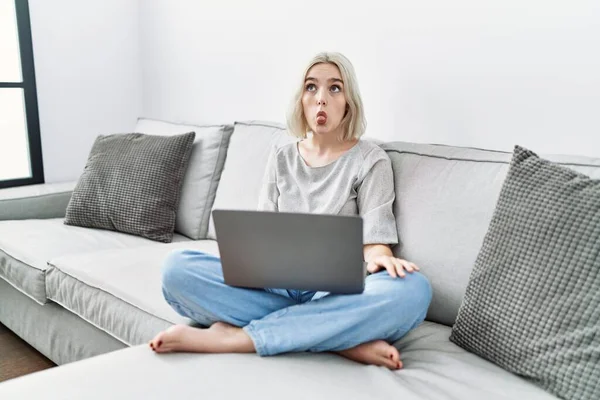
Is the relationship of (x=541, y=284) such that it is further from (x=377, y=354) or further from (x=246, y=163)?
(x=246, y=163)

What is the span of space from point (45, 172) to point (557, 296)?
2.72 metres

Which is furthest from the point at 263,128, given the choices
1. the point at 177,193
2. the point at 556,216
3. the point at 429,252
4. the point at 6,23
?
the point at 6,23

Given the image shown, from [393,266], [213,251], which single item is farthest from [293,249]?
[213,251]

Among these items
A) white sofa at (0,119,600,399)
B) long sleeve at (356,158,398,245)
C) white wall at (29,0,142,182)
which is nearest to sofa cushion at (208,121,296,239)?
white sofa at (0,119,600,399)

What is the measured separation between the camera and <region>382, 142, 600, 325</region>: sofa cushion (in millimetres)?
1480

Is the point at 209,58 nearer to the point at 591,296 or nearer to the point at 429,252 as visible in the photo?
the point at 429,252

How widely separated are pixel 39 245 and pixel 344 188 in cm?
115

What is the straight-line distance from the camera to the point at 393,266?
137 cm

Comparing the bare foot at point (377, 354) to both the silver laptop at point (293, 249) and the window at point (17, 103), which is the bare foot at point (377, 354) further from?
the window at point (17, 103)

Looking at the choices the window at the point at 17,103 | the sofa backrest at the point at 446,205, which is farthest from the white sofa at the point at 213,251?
the window at the point at 17,103

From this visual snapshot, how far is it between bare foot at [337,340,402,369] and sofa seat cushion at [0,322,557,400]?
18 mm

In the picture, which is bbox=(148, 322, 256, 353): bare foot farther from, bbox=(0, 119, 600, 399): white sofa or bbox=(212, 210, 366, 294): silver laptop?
bbox=(212, 210, 366, 294): silver laptop

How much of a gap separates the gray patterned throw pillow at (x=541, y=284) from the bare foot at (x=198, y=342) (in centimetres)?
49

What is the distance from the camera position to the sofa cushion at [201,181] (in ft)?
7.72
